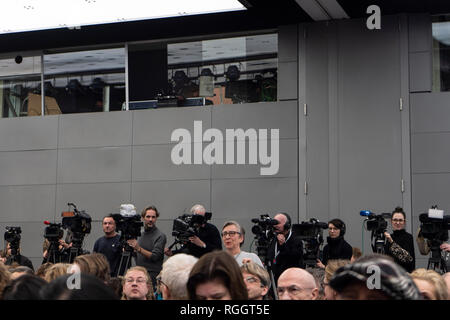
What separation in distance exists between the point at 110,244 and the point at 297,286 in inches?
153

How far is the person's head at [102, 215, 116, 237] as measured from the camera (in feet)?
23.2

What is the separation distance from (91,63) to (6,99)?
1550 mm

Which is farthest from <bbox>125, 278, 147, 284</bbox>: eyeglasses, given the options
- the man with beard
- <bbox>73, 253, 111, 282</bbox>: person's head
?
the man with beard

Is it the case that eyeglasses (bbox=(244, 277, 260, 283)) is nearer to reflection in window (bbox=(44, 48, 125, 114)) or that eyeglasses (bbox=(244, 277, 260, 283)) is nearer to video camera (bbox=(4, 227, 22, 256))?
video camera (bbox=(4, 227, 22, 256))

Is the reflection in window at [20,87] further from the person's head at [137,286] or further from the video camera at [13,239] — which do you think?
the person's head at [137,286]

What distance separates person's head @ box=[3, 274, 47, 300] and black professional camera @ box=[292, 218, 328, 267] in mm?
4068

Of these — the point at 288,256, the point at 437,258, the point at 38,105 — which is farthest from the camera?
the point at 38,105

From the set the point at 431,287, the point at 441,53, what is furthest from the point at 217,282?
the point at 441,53

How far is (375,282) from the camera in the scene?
153 centimetres

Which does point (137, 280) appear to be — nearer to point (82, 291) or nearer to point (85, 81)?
point (82, 291)
